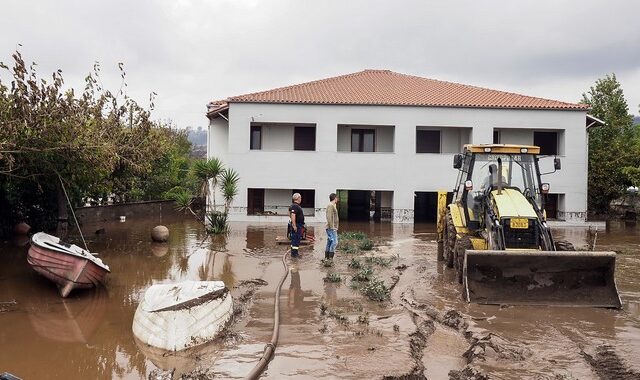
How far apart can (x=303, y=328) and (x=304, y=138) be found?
19779 mm

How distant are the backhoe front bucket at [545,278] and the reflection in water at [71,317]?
6211 millimetres

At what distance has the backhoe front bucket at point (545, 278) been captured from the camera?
28.9ft

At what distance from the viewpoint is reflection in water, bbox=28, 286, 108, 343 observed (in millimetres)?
7750

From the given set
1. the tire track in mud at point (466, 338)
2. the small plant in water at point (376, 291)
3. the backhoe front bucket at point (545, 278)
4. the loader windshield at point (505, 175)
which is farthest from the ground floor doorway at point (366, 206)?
the tire track in mud at point (466, 338)

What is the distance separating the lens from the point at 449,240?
1223 cm

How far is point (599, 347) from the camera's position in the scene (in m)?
6.85

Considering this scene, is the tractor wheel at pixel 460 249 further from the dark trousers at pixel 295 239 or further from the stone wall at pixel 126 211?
the stone wall at pixel 126 211

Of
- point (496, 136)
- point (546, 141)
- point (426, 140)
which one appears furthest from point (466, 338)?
point (546, 141)

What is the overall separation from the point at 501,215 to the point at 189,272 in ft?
23.1

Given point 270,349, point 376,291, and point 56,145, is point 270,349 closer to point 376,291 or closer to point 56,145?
point 376,291

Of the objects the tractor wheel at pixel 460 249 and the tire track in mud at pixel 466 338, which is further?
the tractor wheel at pixel 460 249

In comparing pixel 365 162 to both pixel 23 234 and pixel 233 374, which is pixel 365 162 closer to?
pixel 23 234

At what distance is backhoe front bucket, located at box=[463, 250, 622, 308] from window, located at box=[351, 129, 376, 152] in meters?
18.5

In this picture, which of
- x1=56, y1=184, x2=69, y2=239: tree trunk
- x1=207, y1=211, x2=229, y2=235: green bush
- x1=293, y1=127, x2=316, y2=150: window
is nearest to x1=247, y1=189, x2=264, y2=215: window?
x1=293, y1=127, x2=316, y2=150: window
